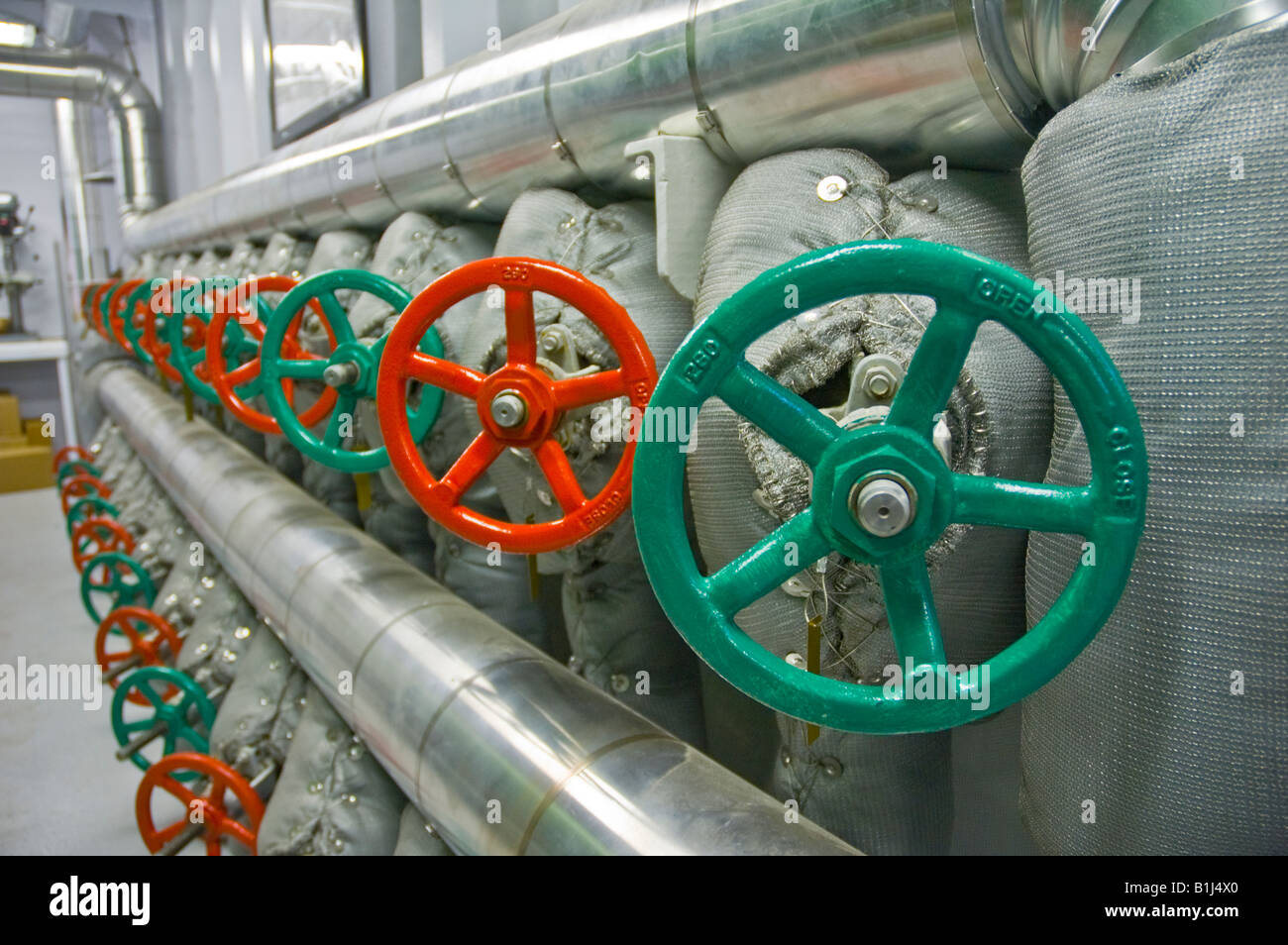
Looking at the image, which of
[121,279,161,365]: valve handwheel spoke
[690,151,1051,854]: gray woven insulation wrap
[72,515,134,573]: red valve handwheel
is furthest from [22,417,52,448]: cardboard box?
[690,151,1051,854]: gray woven insulation wrap

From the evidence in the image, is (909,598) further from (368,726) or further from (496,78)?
(496,78)

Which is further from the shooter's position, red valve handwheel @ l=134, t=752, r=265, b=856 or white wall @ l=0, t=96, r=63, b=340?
white wall @ l=0, t=96, r=63, b=340

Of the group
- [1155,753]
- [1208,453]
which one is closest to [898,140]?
[1208,453]

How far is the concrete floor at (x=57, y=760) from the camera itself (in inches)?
88.0

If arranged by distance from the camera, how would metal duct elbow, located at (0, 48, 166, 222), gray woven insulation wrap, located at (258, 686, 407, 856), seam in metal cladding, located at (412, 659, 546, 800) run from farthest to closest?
metal duct elbow, located at (0, 48, 166, 222)
gray woven insulation wrap, located at (258, 686, 407, 856)
seam in metal cladding, located at (412, 659, 546, 800)

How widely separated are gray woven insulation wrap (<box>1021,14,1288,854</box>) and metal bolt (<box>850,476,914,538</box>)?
0.78 ft

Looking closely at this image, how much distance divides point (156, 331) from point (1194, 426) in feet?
10.8

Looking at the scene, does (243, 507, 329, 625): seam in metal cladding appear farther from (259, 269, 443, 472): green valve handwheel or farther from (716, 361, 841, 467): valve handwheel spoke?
(716, 361, 841, 467): valve handwheel spoke

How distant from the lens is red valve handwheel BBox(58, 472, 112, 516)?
4.10 m

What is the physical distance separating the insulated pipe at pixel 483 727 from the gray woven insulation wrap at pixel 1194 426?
39cm

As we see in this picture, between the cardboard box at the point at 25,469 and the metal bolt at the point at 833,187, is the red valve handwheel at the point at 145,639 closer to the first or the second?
the metal bolt at the point at 833,187

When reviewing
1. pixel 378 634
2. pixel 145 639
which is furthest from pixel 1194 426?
pixel 145 639

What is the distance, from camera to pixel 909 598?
2.01 ft
